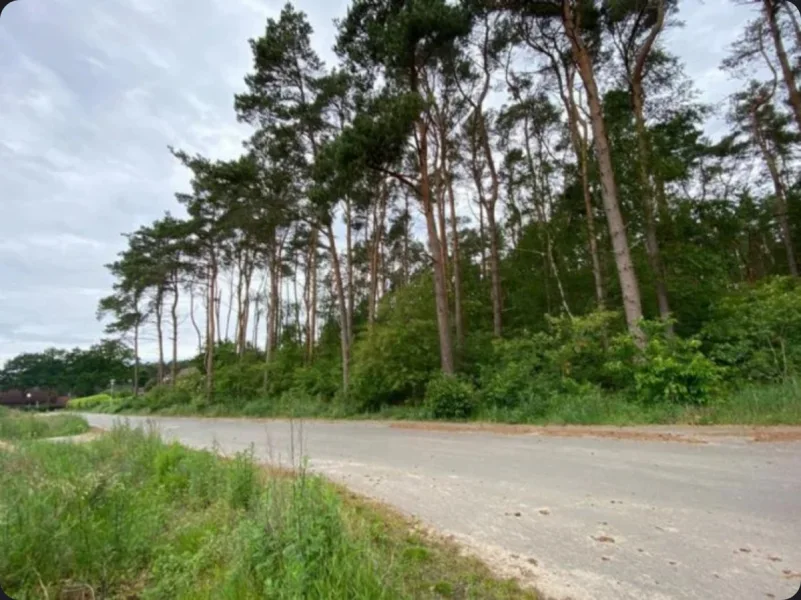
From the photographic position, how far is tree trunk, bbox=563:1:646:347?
10375 millimetres

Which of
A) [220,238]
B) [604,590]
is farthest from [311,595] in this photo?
[220,238]

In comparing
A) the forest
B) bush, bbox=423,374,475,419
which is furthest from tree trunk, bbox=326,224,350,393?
bush, bbox=423,374,475,419

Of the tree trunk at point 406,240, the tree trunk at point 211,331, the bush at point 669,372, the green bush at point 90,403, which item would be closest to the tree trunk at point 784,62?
the bush at point 669,372

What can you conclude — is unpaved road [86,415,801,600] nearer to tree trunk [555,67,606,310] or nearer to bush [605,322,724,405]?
bush [605,322,724,405]

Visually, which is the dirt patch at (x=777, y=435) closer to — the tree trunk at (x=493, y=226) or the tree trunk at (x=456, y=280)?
the tree trunk at (x=456, y=280)

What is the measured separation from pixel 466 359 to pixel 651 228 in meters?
6.88

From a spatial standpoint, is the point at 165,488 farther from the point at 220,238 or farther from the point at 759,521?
the point at 220,238

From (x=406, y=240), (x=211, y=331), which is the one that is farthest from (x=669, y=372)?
(x=211, y=331)

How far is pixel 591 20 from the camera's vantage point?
12.1 metres

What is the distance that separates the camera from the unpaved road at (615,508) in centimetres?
249

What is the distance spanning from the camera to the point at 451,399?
37.8 ft

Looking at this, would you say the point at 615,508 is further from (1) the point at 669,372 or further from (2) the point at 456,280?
(2) the point at 456,280

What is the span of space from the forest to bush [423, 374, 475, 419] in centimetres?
7

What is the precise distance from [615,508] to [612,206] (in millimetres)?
8961
